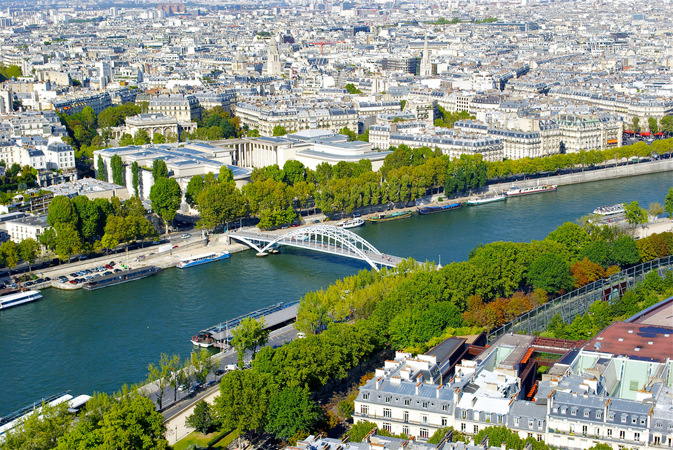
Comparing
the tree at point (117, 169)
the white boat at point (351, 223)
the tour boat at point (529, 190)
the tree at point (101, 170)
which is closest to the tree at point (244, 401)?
the white boat at point (351, 223)

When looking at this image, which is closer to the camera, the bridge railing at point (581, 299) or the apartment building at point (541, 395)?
the apartment building at point (541, 395)

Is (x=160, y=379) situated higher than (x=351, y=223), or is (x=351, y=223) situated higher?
(x=160, y=379)

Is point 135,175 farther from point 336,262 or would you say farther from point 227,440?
point 227,440

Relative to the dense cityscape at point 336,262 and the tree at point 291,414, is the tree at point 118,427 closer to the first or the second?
the dense cityscape at point 336,262

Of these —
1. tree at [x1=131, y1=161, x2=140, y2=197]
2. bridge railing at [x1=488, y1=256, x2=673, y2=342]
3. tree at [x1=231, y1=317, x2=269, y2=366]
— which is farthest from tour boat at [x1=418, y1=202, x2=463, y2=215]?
tree at [x1=231, y1=317, x2=269, y2=366]

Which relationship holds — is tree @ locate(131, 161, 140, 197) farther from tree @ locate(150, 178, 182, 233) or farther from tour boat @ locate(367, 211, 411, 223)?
tour boat @ locate(367, 211, 411, 223)

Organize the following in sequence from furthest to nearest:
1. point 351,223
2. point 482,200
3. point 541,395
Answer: point 482,200 → point 351,223 → point 541,395

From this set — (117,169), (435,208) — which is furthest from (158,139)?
(435,208)
